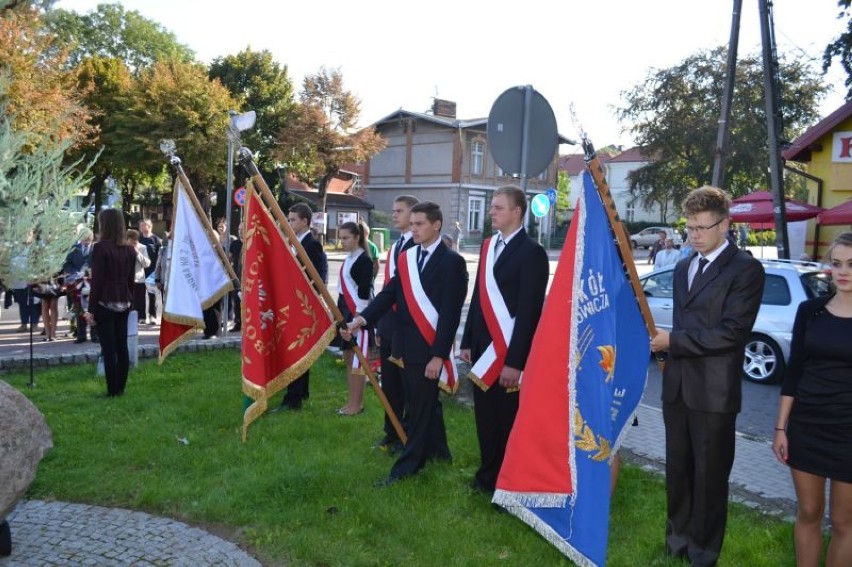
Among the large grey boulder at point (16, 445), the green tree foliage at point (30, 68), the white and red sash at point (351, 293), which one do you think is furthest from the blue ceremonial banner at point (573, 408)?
the green tree foliage at point (30, 68)

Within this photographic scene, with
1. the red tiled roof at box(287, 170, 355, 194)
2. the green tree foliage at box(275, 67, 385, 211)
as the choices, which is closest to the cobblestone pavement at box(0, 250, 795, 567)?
the green tree foliage at box(275, 67, 385, 211)

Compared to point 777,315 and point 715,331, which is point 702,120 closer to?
point 777,315

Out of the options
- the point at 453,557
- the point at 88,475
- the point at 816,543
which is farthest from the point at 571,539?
the point at 88,475

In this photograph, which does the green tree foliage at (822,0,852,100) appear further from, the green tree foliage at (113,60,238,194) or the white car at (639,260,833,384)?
the green tree foliage at (113,60,238,194)

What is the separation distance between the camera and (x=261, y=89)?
4319 centimetres

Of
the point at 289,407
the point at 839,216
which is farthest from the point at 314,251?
the point at 839,216

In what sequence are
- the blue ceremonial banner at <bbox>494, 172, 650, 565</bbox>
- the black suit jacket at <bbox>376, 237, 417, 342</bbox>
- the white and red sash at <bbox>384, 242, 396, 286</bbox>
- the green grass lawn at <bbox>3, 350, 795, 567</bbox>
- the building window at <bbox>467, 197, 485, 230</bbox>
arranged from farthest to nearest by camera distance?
the building window at <bbox>467, 197, 485, 230</bbox> < the white and red sash at <bbox>384, 242, 396, 286</bbox> < the black suit jacket at <bbox>376, 237, 417, 342</bbox> < the green grass lawn at <bbox>3, 350, 795, 567</bbox> < the blue ceremonial banner at <bbox>494, 172, 650, 565</bbox>

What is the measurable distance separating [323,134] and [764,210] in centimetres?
2822

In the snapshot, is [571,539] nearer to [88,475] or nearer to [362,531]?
[362,531]

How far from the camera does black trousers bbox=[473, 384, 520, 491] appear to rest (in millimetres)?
5152

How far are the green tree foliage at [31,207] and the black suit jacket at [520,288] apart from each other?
4.02 meters

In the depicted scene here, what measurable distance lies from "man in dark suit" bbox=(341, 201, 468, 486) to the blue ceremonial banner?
132 cm

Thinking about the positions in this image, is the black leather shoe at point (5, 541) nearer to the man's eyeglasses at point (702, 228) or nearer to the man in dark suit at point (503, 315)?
the man in dark suit at point (503, 315)

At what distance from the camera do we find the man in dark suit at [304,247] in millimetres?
7410
